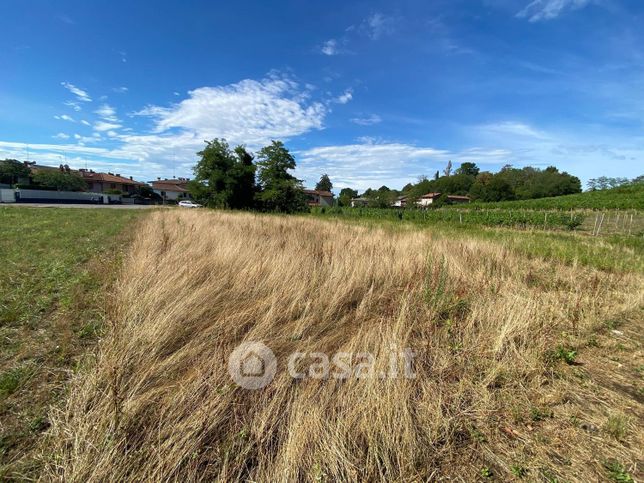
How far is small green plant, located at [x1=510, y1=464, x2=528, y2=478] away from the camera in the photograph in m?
1.61

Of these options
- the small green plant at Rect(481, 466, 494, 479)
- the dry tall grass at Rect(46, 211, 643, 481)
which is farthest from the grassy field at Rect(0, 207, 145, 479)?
the small green plant at Rect(481, 466, 494, 479)

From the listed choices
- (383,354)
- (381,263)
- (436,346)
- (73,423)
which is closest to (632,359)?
(436,346)

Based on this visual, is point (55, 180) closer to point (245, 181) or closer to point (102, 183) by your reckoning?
point (102, 183)

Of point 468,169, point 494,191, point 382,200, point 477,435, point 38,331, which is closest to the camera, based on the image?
point 477,435

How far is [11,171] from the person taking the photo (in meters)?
47.2

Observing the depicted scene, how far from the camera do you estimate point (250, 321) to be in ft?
10.1

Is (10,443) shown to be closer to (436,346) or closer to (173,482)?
(173,482)

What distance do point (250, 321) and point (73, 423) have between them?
161cm

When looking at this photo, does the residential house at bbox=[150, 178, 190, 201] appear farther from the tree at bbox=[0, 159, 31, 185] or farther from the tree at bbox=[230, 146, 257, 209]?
the tree at bbox=[230, 146, 257, 209]

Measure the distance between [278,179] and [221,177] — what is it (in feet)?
22.1

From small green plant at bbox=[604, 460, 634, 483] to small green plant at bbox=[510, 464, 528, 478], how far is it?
49 centimetres

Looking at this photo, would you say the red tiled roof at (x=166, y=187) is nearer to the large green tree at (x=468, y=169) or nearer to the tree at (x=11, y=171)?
the tree at (x=11, y=171)

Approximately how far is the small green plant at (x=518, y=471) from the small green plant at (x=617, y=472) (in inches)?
19.4

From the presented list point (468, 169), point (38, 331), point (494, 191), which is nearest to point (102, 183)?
point (38, 331)
